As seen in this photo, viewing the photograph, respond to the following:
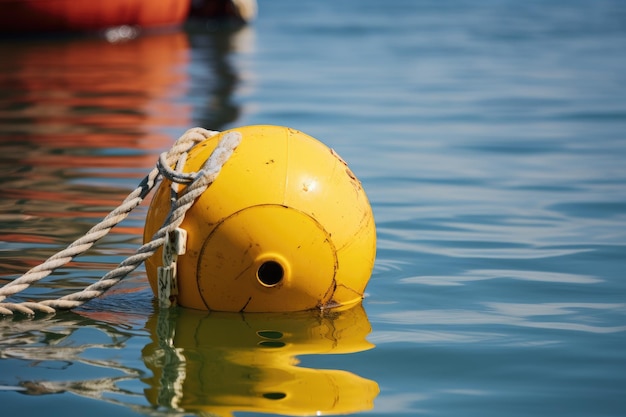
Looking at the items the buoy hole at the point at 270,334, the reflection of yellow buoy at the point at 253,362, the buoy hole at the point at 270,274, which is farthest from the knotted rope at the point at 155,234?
the buoy hole at the point at 270,334

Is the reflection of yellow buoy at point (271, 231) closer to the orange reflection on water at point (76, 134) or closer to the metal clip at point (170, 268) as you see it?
the metal clip at point (170, 268)

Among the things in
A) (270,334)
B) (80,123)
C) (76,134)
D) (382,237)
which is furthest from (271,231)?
(80,123)

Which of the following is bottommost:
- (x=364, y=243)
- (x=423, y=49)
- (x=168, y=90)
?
(x=364, y=243)

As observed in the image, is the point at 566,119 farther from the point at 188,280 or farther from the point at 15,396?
the point at 15,396

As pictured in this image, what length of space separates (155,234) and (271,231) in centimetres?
51

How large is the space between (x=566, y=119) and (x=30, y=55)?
9326 millimetres

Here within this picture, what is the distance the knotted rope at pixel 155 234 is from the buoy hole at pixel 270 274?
0.41 metres

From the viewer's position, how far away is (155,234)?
469cm

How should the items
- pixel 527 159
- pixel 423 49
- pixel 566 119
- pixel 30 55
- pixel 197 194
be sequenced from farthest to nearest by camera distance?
pixel 423 49
pixel 30 55
pixel 566 119
pixel 527 159
pixel 197 194

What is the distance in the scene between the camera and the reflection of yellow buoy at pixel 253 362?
3.89m

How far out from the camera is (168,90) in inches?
530

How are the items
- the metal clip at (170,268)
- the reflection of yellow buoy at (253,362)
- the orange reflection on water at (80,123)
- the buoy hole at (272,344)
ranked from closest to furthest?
1. the reflection of yellow buoy at (253,362)
2. the buoy hole at (272,344)
3. the metal clip at (170,268)
4. the orange reflection on water at (80,123)

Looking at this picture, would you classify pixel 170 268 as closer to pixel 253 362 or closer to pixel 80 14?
pixel 253 362

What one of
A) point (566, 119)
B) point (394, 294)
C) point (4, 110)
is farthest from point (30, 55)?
point (394, 294)
